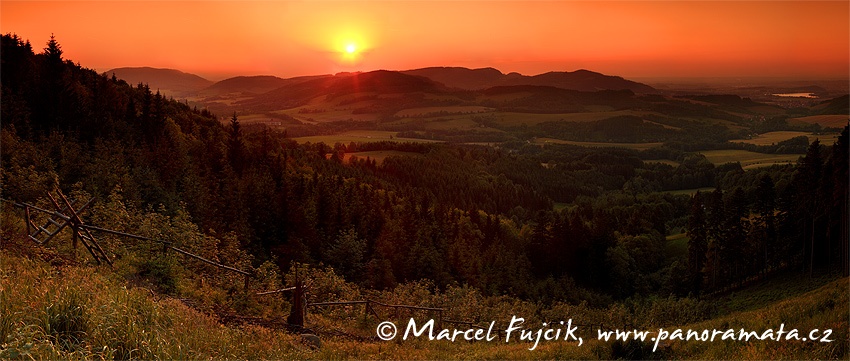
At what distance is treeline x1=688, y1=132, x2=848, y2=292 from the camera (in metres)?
51.9

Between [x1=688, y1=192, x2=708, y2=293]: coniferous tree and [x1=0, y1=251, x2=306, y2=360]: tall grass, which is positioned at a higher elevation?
[x1=0, y1=251, x2=306, y2=360]: tall grass

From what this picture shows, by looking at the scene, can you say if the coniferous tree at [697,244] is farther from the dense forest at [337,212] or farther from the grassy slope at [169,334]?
the grassy slope at [169,334]

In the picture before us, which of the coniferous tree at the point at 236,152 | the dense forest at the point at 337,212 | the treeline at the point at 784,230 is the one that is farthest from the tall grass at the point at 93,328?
the coniferous tree at the point at 236,152

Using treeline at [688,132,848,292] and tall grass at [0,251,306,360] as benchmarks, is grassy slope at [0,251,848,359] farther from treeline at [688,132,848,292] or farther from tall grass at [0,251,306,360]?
treeline at [688,132,848,292]

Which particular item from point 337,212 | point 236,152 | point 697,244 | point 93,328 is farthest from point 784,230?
point 236,152

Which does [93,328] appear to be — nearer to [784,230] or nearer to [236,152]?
[236,152]

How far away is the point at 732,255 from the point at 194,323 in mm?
74063

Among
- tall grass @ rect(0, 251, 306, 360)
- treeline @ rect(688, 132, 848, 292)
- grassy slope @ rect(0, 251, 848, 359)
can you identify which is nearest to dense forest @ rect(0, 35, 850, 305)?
treeline @ rect(688, 132, 848, 292)

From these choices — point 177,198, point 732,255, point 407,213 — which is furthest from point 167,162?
point 732,255

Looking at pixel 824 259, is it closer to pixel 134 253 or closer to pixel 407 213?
pixel 407 213

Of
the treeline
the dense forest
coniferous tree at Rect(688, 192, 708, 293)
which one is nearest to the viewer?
the dense forest

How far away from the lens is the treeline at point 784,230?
170 ft

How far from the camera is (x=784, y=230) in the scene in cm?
6391

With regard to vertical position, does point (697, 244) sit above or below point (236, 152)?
below
